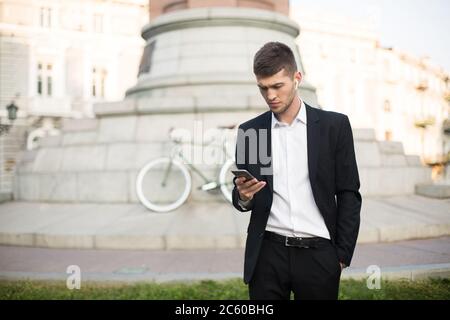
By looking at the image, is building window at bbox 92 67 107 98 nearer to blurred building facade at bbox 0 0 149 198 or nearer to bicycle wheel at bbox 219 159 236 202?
blurred building facade at bbox 0 0 149 198

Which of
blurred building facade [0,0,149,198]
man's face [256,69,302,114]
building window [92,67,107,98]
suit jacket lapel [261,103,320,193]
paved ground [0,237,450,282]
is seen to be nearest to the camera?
man's face [256,69,302,114]

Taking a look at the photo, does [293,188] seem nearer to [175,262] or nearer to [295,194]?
[295,194]

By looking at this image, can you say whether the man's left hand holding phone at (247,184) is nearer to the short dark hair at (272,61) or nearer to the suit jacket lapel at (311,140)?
the suit jacket lapel at (311,140)

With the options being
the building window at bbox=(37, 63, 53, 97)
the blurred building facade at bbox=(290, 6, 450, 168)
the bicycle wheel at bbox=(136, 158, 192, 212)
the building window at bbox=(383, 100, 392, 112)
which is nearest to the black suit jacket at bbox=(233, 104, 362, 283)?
the bicycle wheel at bbox=(136, 158, 192, 212)

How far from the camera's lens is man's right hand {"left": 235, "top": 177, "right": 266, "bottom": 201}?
231cm

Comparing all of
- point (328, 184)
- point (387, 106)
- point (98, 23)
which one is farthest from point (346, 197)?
point (387, 106)

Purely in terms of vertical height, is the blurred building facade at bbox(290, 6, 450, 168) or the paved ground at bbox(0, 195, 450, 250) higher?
the blurred building facade at bbox(290, 6, 450, 168)

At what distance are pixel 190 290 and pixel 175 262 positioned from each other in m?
1.18

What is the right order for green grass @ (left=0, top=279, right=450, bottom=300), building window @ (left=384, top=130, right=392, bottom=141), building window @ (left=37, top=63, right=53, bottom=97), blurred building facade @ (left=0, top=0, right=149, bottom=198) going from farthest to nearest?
1. building window @ (left=384, top=130, right=392, bottom=141)
2. building window @ (left=37, top=63, right=53, bottom=97)
3. blurred building facade @ (left=0, top=0, right=149, bottom=198)
4. green grass @ (left=0, top=279, right=450, bottom=300)

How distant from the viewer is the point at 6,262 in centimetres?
534

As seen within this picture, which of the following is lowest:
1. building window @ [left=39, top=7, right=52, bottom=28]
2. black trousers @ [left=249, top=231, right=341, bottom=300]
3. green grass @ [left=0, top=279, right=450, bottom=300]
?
green grass @ [left=0, top=279, right=450, bottom=300]

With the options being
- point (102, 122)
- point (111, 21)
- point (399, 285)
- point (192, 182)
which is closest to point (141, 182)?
point (192, 182)
